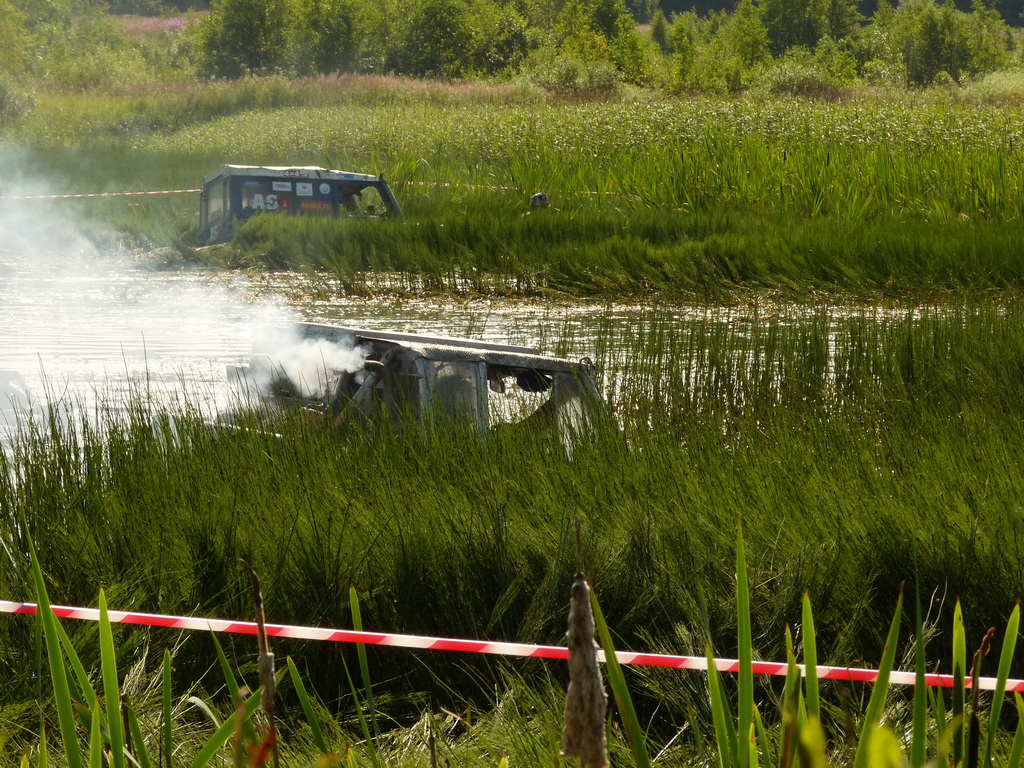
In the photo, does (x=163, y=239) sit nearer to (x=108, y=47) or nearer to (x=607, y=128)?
(x=607, y=128)

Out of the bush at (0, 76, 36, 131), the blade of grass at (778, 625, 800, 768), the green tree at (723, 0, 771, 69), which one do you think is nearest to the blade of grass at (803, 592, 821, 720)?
the blade of grass at (778, 625, 800, 768)

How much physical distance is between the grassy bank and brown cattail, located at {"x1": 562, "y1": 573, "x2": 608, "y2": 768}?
2.72m

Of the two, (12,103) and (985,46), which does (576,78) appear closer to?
(12,103)

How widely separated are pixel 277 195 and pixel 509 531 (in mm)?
12930

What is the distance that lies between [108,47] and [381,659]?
86.1 m

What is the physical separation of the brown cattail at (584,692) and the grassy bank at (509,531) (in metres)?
2.72

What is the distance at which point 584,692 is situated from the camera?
104cm

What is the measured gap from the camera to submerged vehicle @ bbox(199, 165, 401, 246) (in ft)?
55.6

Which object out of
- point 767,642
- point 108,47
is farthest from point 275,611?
point 108,47

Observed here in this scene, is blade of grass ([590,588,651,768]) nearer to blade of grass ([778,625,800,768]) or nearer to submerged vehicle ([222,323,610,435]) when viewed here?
blade of grass ([778,625,800,768])

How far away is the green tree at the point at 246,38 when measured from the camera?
206 feet

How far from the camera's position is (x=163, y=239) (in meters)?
19.0

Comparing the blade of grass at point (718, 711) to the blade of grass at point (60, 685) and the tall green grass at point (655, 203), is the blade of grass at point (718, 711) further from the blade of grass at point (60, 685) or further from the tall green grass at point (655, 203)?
the tall green grass at point (655, 203)

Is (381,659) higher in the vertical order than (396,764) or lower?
lower
